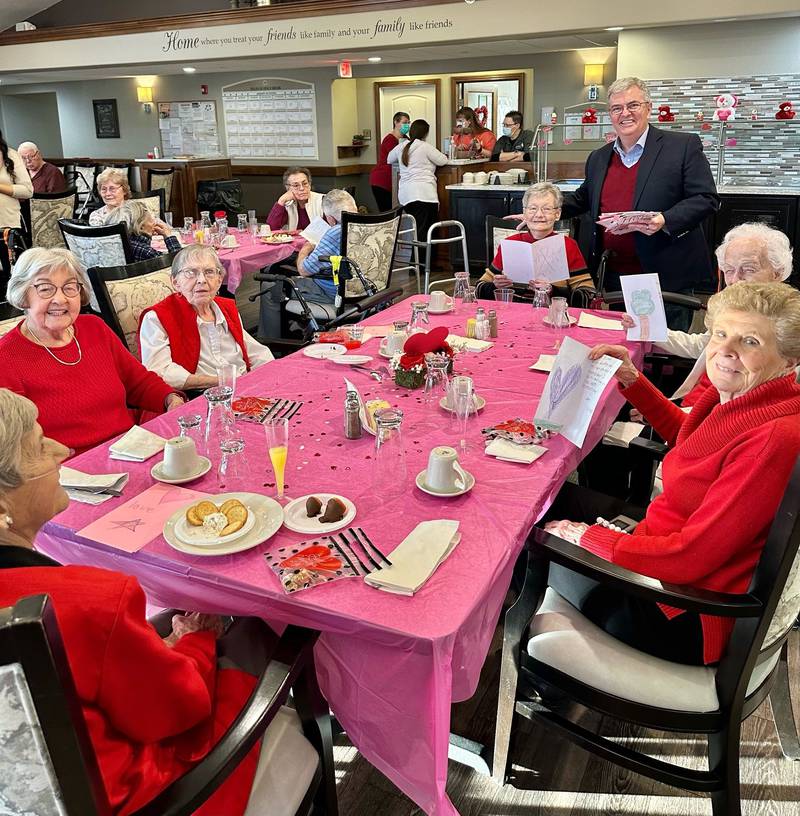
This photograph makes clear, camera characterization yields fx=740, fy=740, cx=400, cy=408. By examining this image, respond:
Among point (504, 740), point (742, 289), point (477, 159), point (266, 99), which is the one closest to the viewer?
point (742, 289)

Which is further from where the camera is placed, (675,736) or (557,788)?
(675,736)

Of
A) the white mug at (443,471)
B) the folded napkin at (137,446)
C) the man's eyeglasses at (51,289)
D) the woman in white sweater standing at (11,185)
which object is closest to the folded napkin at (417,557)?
the white mug at (443,471)

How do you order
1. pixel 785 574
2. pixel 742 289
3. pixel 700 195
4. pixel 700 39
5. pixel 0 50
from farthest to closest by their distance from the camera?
1. pixel 0 50
2. pixel 700 39
3. pixel 700 195
4. pixel 742 289
5. pixel 785 574

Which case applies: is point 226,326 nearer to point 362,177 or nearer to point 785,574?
point 785,574

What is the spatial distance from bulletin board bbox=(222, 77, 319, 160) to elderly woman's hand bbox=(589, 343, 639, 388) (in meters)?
10.5

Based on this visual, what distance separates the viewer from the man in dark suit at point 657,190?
3619 millimetres

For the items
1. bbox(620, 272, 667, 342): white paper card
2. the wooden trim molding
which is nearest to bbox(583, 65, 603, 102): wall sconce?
the wooden trim molding

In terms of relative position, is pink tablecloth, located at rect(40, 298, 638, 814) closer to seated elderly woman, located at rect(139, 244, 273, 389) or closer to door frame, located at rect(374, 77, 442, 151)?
seated elderly woman, located at rect(139, 244, 273, 389)

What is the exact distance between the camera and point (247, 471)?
179 cm

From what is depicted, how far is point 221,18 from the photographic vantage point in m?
9.12

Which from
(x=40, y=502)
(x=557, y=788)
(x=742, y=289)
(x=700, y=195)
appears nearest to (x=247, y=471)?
(x=40, y=502)

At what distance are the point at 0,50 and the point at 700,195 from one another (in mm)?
11108

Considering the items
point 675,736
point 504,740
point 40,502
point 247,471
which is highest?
point 40,502

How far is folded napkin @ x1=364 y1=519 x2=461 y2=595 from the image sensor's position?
132cm
